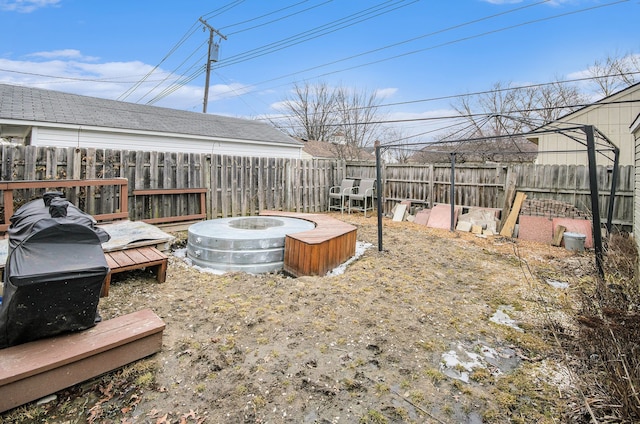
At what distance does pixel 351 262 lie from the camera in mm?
4574

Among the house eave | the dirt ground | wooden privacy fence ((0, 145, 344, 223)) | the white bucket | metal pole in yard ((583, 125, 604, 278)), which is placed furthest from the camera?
the house eave

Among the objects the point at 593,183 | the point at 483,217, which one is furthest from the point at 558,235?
the point at 593,183

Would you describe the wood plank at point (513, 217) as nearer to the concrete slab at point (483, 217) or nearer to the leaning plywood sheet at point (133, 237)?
the concrete slab at point (483, 217)

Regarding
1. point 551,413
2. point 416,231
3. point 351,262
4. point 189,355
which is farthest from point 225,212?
point 551,413

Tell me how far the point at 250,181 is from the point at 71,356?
560 centimetres

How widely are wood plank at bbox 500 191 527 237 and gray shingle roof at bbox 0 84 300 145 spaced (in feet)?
30.1

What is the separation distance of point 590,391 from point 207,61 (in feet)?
56.2

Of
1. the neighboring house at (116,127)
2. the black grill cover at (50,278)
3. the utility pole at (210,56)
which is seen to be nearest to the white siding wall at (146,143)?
the neighboring house at (116,127)

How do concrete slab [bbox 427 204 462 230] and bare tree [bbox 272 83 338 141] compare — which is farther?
bare tree [bbox 272 83 338 141]

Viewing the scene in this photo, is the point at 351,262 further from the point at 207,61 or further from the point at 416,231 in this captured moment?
the point at 207,61

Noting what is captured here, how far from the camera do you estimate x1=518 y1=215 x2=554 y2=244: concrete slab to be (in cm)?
612

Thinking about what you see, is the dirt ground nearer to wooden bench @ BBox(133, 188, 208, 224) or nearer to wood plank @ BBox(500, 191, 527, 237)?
wooden bench @ BBox(133, 188, 208, 224)

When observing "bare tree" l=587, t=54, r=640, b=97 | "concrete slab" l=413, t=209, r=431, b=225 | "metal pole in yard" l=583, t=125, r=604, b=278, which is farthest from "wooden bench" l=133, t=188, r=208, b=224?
"bare tree" l=587, t=54, r=640, b=97

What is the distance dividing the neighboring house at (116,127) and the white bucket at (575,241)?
1033 centimetres
